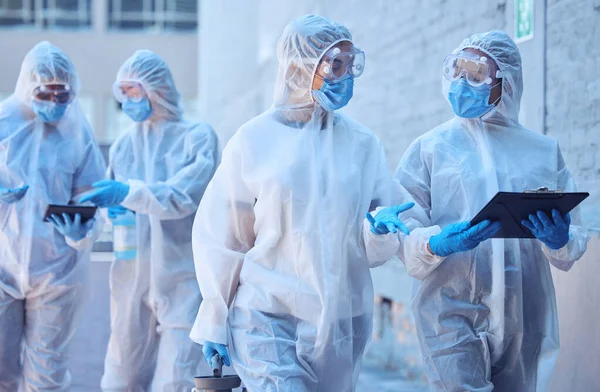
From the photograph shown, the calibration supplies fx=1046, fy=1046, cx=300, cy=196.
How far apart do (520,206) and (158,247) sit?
215cm

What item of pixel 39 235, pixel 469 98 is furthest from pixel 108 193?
pixel 469 98

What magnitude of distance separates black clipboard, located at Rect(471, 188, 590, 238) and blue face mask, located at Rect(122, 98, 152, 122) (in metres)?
2.20

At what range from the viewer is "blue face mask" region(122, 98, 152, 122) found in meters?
4.94

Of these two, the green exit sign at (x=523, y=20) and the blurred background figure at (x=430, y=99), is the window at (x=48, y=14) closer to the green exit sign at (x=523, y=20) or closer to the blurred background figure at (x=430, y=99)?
the blurred background figure at (x=430, y=99)

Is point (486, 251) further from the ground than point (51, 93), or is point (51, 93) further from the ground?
point (51, 93)

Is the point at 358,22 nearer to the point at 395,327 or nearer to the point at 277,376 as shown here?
the point at 395,327

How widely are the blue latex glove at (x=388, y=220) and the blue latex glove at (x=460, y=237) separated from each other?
0.50 ft

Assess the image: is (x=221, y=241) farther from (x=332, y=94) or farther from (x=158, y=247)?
(x=158, y=247)

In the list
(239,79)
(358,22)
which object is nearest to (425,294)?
(358,22)

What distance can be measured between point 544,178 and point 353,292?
803 mm

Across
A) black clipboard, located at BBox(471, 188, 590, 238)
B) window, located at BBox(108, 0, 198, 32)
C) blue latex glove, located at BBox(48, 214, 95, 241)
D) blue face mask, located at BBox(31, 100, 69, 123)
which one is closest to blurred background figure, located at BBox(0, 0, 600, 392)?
black clipboard, located at BBox(471, 188, 590, 238)

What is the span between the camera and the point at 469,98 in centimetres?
360

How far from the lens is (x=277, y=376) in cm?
317

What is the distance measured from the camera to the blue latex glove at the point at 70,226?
457 centimetres
